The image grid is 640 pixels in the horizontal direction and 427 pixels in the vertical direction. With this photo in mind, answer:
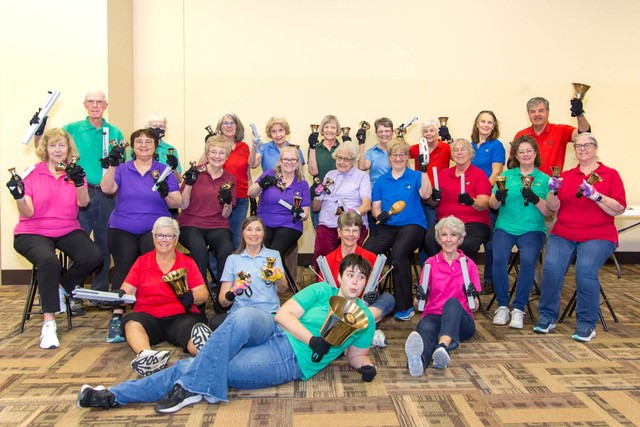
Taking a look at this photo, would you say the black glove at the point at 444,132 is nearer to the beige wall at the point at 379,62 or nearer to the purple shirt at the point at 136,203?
the beige wall at the point at 379,62

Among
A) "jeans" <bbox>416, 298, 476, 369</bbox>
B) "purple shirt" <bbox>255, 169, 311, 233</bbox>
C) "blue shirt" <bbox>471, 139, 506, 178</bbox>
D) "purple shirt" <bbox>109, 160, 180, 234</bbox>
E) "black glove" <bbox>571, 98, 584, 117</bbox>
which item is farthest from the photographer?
"blue shirt" <bbox>471, 139, 506, 178</bbox>

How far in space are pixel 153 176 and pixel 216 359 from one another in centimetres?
179

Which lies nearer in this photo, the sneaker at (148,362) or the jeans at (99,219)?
the sneaker at (148,362)

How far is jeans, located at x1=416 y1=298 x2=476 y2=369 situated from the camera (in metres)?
3.24

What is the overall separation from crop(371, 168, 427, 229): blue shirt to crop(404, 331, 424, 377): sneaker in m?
1.28

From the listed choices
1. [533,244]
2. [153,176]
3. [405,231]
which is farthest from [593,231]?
[153,176]

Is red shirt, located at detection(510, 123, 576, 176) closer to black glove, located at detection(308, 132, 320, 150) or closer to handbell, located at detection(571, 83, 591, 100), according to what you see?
handbell, located at detection(571, 83, 591, 100)

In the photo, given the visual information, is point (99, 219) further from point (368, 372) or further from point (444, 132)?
point (444, 132)

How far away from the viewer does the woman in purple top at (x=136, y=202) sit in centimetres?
394

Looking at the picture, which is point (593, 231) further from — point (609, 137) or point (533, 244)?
point (609, 137)

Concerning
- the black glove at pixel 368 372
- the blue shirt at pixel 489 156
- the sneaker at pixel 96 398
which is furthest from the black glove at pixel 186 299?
the blue shirt at pixel 489 156

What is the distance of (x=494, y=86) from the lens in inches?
236

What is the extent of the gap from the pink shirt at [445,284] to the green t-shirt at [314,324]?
0.69 m

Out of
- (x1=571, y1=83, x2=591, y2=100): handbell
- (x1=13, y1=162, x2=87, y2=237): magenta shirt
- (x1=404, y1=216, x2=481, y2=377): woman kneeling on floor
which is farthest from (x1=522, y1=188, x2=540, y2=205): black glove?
(x1=13, y1=162, x2=87, y2=237): magenta shirt
